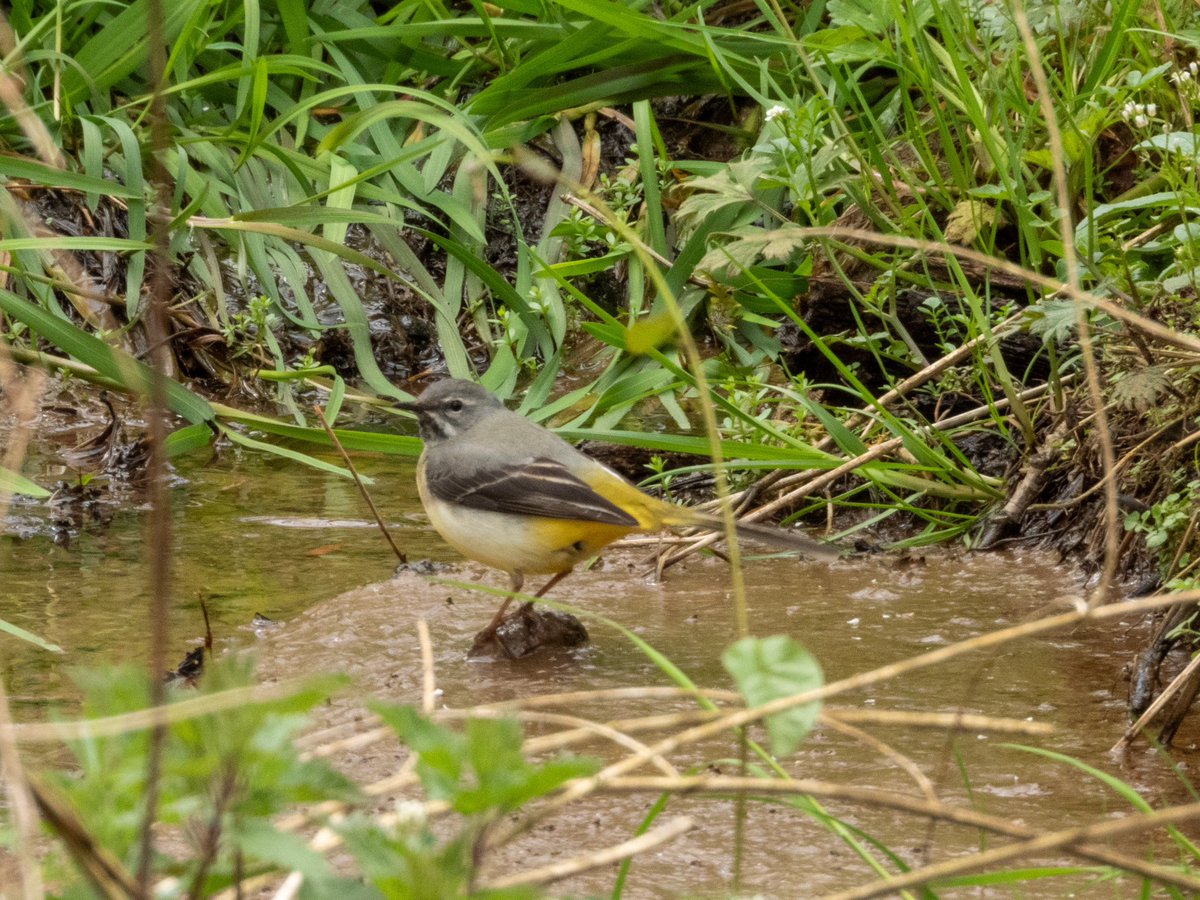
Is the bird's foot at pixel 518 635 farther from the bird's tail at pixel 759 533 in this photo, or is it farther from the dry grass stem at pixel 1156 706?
the dry grass stem at pixel 1156 706

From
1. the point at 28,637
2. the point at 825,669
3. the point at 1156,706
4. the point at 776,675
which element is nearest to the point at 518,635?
the point at 825,669

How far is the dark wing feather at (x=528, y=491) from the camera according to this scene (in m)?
4.90

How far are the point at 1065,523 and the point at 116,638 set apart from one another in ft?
11.1

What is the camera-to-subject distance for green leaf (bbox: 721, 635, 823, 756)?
5.92 feet

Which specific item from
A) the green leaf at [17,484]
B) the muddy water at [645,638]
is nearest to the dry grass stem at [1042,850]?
the muddy water at [645,638]

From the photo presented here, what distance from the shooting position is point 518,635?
486 cm

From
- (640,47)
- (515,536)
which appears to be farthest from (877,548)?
(640,47)

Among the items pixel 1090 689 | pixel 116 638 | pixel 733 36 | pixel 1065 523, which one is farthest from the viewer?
pixel 733 36

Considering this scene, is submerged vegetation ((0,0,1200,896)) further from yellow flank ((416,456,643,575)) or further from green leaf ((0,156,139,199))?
yellow flank ((416,456,643,575))

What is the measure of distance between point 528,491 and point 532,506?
73 millimetres

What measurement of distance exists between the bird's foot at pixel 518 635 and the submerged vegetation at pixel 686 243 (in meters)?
0.92

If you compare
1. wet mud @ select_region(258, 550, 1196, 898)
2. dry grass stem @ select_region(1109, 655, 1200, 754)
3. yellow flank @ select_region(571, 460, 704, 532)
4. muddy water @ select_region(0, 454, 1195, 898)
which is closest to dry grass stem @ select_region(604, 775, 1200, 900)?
wet mud @ select_region(258, 550, 1196, 898)

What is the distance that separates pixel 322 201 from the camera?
7750 mm

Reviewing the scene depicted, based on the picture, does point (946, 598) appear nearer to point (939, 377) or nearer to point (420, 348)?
point (939, 377)
